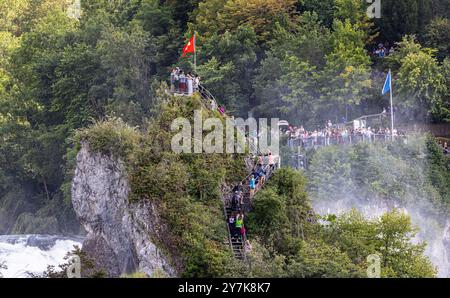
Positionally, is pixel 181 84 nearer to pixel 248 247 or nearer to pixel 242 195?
pixel 242 195

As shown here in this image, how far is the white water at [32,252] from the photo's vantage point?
69438 millimetres

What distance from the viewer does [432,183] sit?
7075 centimetres

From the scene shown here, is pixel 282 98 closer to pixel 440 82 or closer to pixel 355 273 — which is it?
pixel 440 82

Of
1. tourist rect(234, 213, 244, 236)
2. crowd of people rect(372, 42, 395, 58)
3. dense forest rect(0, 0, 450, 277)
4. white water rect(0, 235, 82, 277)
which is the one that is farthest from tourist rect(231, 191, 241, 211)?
crowd of people rect(372, 42, 395, 58)

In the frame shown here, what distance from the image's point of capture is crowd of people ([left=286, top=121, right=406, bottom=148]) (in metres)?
69.9

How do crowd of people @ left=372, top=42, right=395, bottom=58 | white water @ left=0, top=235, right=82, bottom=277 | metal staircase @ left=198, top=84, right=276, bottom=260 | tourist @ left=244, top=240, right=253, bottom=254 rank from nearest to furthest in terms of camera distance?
tourist @ left=244, top=240, right=253, bottom=254, metal staircase @ left=198, top=84, right=276, bottom=260, white water @ left=0, top=235, right=82, bottom=277, crowd of people @ left=372, top=42, right=395, bottom=58

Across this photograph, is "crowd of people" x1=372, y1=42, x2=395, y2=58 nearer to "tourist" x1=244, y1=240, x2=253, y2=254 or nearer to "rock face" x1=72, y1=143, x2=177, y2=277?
"rock face" x1=72, y1=143, x2=177, y2=277

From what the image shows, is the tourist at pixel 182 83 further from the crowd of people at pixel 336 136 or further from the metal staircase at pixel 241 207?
the crowd of people at pixel 336 136

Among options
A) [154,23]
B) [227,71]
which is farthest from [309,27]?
[154,23]

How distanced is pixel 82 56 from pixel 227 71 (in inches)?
517

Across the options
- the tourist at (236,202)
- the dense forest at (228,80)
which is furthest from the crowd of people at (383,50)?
the tourist at (236,202)

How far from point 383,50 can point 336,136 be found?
10307 mm

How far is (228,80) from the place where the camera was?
255ft

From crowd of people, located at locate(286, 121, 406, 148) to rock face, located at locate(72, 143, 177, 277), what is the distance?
15.1 metres
